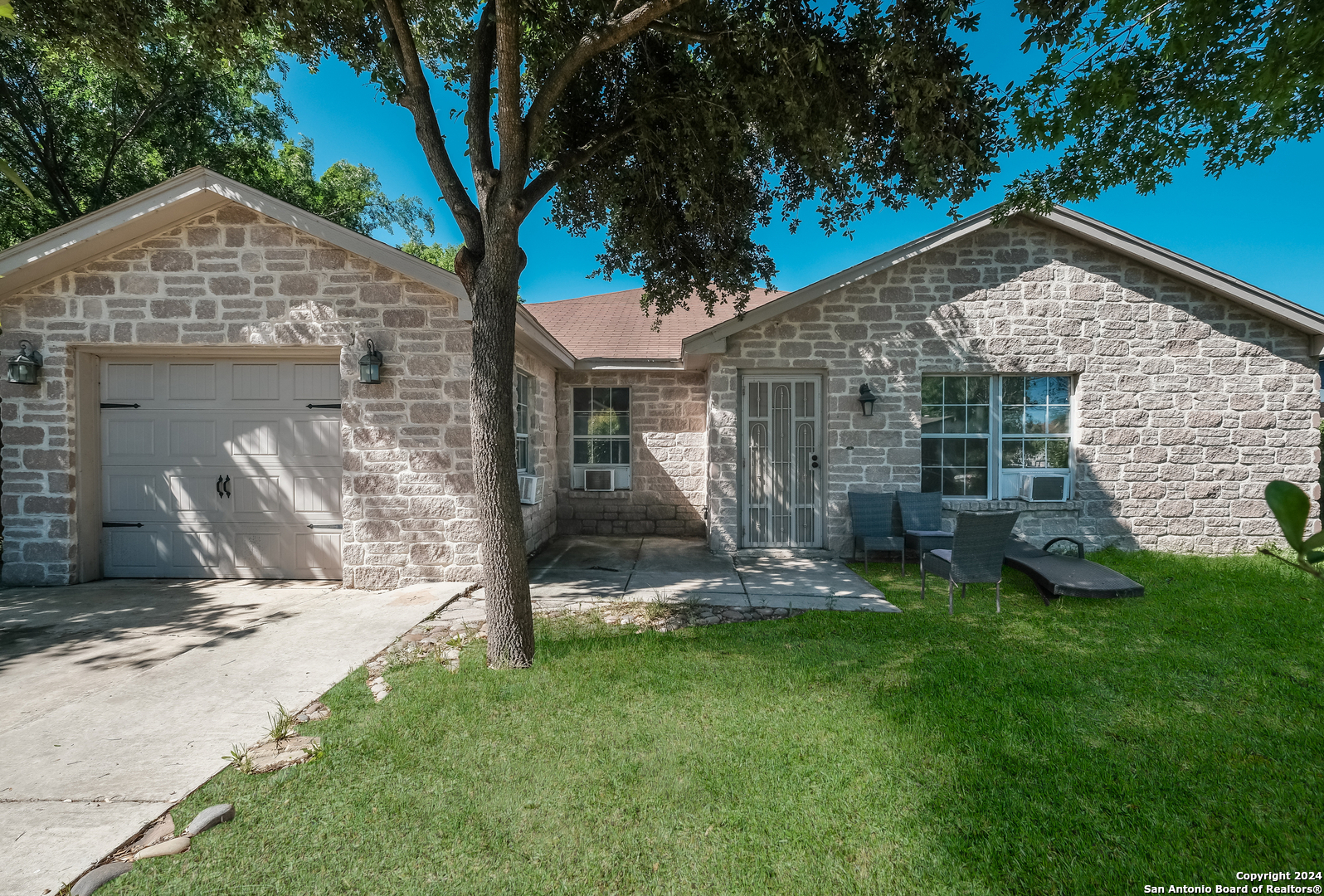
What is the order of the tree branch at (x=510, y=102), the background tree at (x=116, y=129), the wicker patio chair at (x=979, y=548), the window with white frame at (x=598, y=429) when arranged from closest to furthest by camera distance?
the tree branch at (x=510, y=102)
the wicker patio chair at (x=979, y=548)
the window with white frame at (x=598, y=429)
the background tree at (x=116, y=129)

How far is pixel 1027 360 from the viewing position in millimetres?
8008

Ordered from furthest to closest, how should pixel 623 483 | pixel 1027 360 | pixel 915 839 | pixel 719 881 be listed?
pixel 623 483 < pixel 1027 360 < pixel 915 839 < pixel 719 881

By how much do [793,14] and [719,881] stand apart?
575 cm

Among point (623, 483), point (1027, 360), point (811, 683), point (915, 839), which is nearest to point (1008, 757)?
point (915, 839)

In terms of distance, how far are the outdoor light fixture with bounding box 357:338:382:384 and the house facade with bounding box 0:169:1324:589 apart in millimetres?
152

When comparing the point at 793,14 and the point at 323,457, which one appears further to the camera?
the point at 323,457

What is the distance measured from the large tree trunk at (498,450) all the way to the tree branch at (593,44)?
1.00 meters

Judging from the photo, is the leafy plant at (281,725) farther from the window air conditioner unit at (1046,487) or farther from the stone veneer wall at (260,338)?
the window air conditioner unit at (1046,487)

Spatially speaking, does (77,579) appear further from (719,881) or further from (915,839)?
(915,839)

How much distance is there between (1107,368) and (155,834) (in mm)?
9977

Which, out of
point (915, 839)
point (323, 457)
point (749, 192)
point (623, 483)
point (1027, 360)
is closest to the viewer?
point (915, 839)

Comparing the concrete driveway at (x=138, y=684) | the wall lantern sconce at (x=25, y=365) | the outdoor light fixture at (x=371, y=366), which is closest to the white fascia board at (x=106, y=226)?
the wall lantern sconce at (x=25, y=365)

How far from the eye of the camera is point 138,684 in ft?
13.4

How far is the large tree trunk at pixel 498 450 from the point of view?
4207mm
